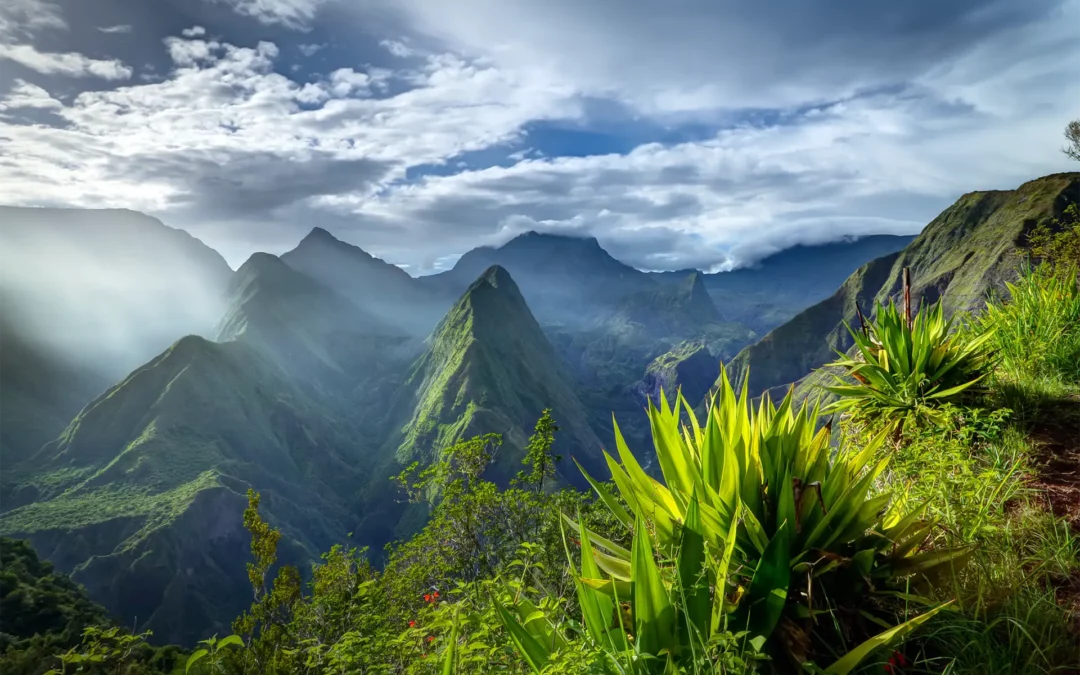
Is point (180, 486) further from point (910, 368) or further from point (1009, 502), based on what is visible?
point (1009, 502)

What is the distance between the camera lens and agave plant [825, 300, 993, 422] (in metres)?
5.36

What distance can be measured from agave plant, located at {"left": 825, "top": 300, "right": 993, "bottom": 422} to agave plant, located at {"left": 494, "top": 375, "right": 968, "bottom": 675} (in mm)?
2527

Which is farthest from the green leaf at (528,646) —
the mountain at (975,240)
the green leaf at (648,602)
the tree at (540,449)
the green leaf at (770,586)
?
the mountain at (975,240)

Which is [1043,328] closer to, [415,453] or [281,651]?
[281,651]

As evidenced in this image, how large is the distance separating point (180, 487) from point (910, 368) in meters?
146

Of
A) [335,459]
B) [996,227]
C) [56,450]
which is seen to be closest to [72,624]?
[56,450]

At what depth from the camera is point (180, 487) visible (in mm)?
121500

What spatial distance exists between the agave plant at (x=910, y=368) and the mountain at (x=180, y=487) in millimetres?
119720

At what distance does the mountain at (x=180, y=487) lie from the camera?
329 ft

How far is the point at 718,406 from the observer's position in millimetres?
3295

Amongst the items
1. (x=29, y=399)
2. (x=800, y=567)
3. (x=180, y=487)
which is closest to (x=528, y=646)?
(x=800, y=567)

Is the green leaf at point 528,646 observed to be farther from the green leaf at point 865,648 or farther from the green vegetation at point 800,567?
the green leaf at point 865,648

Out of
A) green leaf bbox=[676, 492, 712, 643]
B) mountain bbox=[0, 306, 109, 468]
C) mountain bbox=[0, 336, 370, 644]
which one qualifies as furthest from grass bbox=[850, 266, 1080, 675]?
mountain bbox=[0, 306, 109, 468]

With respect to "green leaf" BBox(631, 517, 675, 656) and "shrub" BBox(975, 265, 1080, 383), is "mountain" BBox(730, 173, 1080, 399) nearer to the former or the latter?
"shrub" BBox(975, 265, 1080, 383)
